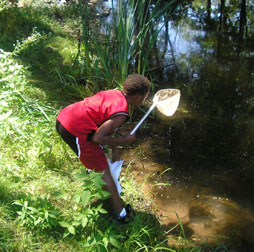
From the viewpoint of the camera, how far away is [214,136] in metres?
3.25

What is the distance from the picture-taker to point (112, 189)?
2.02 meters

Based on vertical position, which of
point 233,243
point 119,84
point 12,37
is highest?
point 12,37

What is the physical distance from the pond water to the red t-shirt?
934mm

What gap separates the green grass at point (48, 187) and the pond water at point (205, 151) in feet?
0.77

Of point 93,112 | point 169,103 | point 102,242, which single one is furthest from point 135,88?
point 102,242

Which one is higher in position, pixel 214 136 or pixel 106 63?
pixel 106 63

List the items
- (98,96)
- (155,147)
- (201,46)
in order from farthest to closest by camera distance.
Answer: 1. (201,46)
2. (155,147)
3. (98,96)

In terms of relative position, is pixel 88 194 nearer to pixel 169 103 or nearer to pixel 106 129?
pixel 106 129

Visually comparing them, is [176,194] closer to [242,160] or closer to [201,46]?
[242,160]

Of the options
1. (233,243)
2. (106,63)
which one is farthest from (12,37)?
(233,243)

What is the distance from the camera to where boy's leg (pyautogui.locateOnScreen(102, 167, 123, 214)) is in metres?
2.01

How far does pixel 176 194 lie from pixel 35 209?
1.31 metres

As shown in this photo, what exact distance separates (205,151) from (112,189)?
1.41 metres

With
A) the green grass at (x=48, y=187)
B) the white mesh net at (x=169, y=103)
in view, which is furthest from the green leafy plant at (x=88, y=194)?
the white mesh net at (x=169, y=103)
